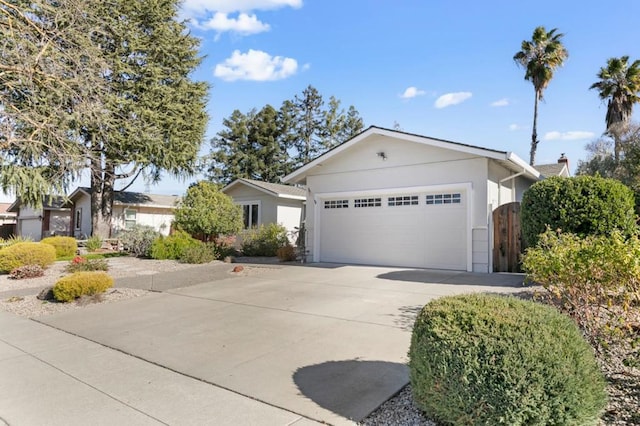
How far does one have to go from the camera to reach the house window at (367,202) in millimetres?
13725

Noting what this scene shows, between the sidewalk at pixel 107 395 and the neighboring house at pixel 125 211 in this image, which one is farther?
the neighboring house at pixel 125 211

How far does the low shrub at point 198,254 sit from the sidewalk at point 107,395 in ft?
31.8

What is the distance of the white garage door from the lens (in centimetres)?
1203

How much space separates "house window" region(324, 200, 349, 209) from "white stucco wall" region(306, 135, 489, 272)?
46cm

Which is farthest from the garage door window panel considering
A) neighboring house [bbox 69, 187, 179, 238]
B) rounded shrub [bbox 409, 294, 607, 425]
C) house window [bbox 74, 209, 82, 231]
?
house window [bbox 74, 209, 82, 231]

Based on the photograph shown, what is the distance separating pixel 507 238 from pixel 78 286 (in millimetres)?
11162

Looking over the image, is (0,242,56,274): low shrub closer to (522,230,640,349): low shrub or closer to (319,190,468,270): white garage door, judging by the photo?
(319,190,468,270): white garage door

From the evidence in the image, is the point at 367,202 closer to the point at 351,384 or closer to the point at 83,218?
the point at 351,384

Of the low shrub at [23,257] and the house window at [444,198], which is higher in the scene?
the house window at [444,198]

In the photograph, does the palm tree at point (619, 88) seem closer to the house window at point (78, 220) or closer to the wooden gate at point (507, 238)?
the wooden gate at point (507, 238)

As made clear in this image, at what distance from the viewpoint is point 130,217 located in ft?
89.6

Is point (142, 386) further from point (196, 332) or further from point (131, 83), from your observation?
point (131, 83)

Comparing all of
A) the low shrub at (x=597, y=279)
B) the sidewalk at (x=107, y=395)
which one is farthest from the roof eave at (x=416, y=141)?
the sidewalk at (x=107, y=395)

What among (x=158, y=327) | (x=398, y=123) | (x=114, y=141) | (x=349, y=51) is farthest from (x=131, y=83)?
(x=398, y=123)
